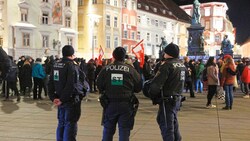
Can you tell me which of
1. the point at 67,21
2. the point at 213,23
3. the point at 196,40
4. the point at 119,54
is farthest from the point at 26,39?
the point at 213,23

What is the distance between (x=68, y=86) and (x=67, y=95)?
0.16 metres

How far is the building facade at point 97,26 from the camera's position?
177 ft

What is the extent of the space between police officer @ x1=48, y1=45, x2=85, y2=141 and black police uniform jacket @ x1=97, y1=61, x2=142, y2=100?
77cm

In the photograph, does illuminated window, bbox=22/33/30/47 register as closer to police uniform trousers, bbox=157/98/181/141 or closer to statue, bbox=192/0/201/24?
statue, bbox=192/0/201/24

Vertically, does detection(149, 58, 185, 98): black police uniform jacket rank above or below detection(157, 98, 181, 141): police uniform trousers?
above

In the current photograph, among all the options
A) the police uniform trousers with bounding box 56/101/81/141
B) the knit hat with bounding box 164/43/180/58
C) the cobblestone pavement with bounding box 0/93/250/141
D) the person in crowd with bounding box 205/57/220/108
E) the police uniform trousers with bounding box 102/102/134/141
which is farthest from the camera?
the person in crowd with bounding box 205/57/220/108

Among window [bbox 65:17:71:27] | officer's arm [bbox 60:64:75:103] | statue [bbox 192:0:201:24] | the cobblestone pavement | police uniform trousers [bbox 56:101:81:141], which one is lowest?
the cobblestone pavement

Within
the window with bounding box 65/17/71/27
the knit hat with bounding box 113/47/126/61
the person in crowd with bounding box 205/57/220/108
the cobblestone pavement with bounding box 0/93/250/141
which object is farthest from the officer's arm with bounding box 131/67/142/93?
the window with bounding box 65/17/71/27

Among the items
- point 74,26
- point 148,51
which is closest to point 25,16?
point 74,26

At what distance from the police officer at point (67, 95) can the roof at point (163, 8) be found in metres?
58.6

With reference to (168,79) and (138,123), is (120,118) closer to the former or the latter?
(168,79)

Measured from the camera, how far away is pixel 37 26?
147 ft

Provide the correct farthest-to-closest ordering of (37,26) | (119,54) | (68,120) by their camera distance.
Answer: (37,26)
(68,120)
(119,54)

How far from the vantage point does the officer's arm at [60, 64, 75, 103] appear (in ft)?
21.2
